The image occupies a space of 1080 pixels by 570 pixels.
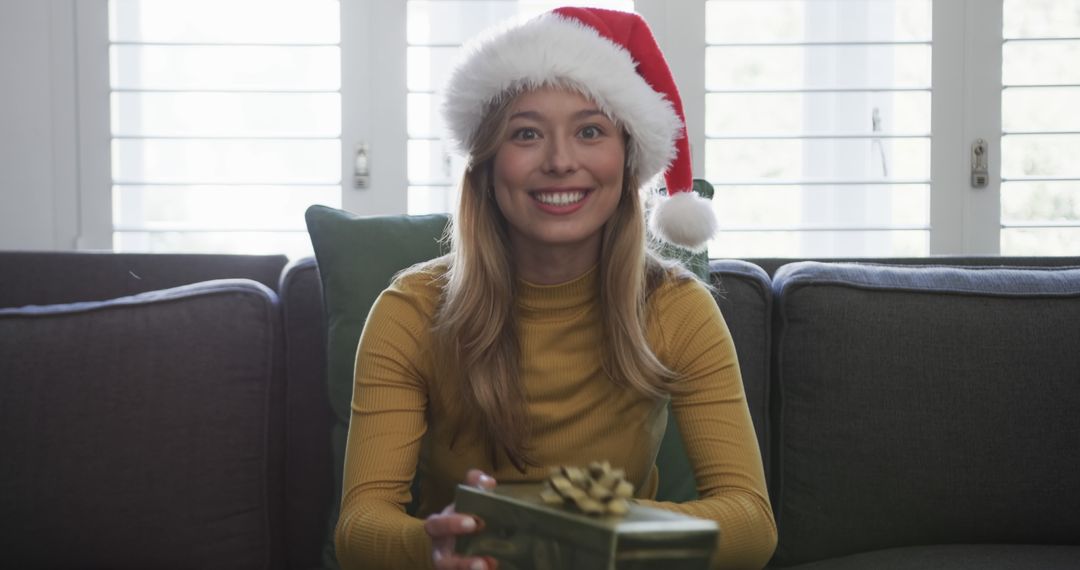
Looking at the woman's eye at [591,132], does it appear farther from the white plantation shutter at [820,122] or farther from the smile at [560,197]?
the white plantation shutter at [820,122]

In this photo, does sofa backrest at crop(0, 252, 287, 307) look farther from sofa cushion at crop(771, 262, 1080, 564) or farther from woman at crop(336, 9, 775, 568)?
→ sofa cushion at crop(771, 262, 1080, 564)

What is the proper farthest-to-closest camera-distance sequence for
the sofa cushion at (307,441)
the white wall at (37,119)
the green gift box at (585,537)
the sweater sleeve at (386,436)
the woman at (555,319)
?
the white wall at (37,119), the sofa cushion at (307,441), the woman at (555,319), the sweater sleeve at (386,436), the green gift box at (585,537)

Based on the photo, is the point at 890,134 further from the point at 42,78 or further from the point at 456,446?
the point at 42,78

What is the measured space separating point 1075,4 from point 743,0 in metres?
0.87

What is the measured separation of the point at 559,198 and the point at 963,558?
0.85m

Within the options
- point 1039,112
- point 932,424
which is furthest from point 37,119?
point 1039,112

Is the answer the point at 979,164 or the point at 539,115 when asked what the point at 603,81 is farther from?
the point at 979,164

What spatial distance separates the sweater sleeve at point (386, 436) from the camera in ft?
4.14

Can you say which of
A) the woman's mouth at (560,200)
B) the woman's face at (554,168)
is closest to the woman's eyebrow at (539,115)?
the woman's face at (554,168)

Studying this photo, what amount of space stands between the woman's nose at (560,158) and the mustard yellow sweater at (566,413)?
0.19 m

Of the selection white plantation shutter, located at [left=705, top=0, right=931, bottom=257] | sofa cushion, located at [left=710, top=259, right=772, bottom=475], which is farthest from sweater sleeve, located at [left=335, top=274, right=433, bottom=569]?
white plantation shutter, located at [left=705, top=0, right=931, bottom=257]

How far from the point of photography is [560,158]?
1.35m

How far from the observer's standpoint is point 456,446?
4.76ft

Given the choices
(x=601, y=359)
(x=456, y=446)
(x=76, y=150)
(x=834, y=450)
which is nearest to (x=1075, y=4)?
(x=834, y=450)
